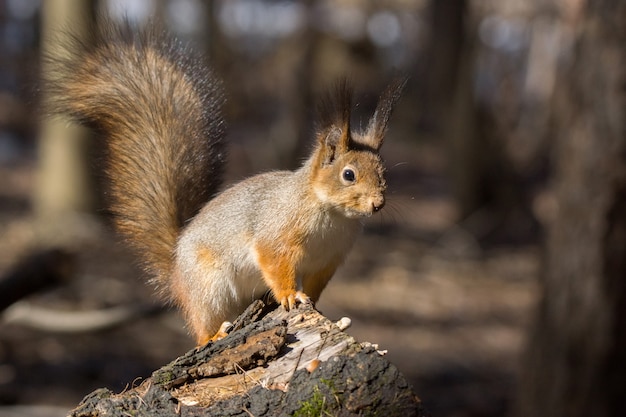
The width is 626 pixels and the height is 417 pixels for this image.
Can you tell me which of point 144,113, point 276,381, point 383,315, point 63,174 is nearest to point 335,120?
point 144,113

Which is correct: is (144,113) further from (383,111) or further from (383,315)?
(383,315)

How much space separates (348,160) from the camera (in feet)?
7.17

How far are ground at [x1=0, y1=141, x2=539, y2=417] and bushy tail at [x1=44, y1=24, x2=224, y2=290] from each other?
1578mm

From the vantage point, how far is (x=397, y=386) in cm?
154

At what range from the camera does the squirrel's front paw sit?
1991mm

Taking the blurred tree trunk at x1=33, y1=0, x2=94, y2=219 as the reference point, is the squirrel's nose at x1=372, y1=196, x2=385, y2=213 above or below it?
above

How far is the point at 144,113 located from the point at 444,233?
22.6ft

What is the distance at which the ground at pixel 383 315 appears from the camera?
4.89m

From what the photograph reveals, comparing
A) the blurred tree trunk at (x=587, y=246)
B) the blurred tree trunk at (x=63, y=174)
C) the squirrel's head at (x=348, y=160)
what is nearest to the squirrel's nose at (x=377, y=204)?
the squirrel's head at (x=348, y=160)

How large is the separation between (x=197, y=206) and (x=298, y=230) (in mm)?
492

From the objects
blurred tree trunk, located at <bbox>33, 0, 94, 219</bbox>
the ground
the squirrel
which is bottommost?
the ground

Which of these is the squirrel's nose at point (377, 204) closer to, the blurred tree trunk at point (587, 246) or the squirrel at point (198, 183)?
the squirrel at point (198, 183)

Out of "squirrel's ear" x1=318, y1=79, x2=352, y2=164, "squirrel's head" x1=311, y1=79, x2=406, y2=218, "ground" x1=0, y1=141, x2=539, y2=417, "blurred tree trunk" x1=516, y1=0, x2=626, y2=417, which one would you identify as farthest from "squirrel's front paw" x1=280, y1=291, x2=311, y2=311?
"blurred tree trunk" x1=516, y1=0, x2=626, y2=417

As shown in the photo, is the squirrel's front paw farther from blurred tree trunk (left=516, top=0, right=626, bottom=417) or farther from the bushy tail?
blurred tree trunk (left=516, top=0, right=626, bottom=417)
